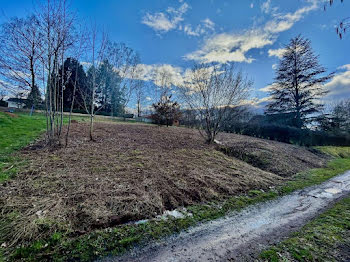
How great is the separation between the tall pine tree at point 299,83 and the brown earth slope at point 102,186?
17.0 metres

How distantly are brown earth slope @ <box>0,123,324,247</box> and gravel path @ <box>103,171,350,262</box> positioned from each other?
0.64m

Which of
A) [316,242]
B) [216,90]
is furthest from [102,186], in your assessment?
[216,90]

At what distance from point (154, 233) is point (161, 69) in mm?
17387

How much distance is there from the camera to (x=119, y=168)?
150 inches

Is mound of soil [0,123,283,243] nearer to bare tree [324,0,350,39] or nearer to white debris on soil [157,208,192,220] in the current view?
white debris on soil [157,208,192,220]

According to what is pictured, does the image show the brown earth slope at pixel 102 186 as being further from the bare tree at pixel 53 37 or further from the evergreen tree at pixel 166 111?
the evergreen tree at pixel 166 111

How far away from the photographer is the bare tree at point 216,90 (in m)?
7.03

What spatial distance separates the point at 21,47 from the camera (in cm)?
431

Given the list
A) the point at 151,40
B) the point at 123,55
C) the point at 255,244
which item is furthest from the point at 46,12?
the point at 255,244

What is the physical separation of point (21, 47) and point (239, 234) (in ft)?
23.3

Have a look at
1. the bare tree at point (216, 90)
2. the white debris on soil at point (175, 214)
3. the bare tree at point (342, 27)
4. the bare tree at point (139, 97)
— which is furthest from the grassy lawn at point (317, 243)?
the bare tree at point (139, 97)

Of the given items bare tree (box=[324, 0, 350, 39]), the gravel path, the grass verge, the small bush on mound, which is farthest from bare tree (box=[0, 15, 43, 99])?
the small bush on mound

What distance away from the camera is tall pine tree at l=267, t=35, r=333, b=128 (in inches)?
633

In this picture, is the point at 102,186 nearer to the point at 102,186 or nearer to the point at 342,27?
the point at 102,186
